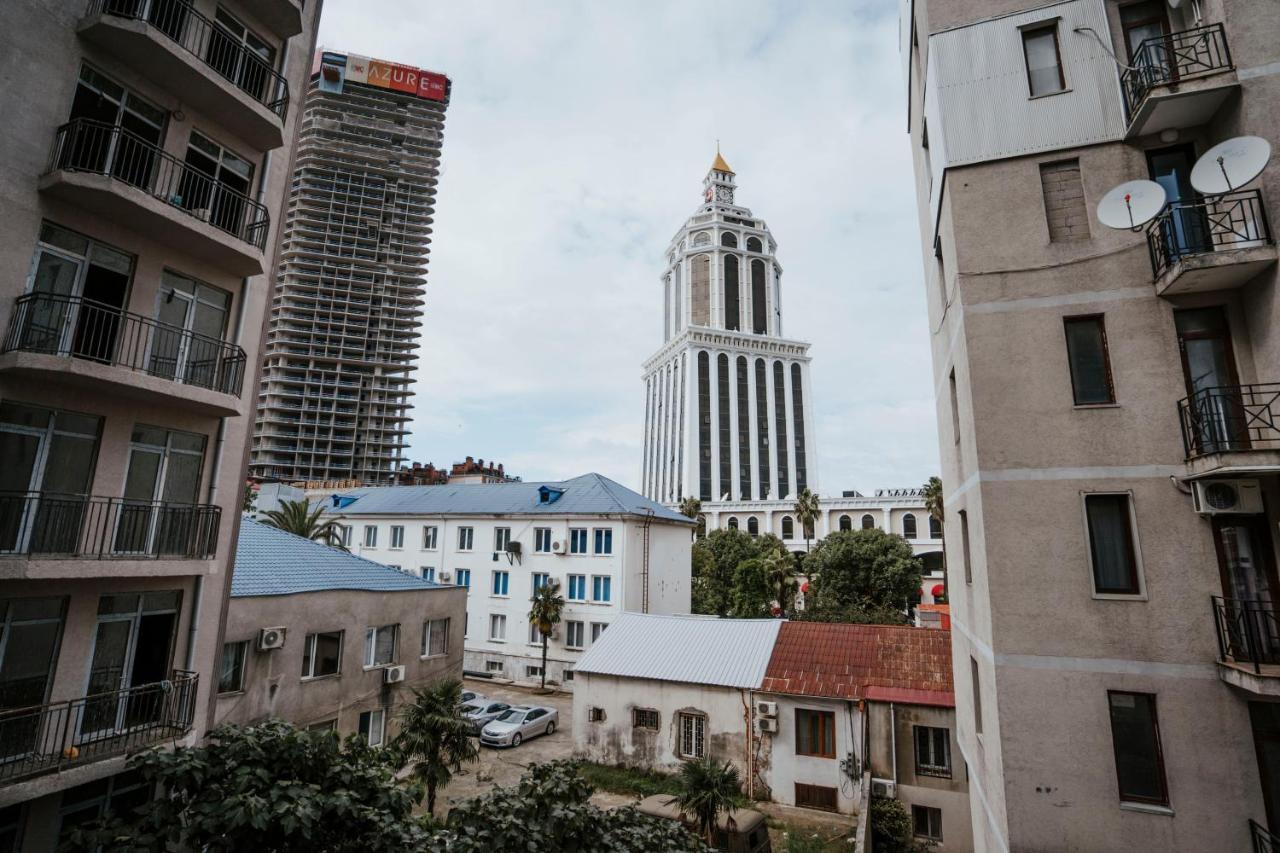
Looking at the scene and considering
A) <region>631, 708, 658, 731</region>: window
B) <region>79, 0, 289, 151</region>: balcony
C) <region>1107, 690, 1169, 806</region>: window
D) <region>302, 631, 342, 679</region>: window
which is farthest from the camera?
<region>631, 708, 658, 731</region>: window

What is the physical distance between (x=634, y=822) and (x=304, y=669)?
12.7 metres

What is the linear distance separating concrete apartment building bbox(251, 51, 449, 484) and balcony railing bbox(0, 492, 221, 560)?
309 ft

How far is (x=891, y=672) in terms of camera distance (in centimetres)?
1981

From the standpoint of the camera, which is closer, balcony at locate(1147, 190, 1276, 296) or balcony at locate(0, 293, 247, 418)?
balcony at locate(1147, 190, 1276, 296)

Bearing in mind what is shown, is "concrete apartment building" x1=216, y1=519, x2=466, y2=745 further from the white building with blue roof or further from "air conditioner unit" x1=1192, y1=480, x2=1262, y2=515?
"air conditioner unit" x1=1192, y1=480, x2=1262, y2=515

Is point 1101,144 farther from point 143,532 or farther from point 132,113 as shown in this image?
point 143,532

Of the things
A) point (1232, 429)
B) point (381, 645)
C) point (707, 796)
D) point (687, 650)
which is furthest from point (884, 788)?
point (381, 645)

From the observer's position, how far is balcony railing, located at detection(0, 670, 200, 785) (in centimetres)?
856

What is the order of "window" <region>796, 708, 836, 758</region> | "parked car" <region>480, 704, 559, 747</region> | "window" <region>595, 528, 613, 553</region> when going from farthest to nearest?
"window" <region>595, 528, 613, 553</region>, "parked car" <region>480, 704, 559, 747</region>, "window" <region>796, 708, 836, 758</region>

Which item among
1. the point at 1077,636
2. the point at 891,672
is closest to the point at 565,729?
the point at 891,672

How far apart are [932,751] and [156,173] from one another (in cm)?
2302

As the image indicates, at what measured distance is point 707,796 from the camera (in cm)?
1466

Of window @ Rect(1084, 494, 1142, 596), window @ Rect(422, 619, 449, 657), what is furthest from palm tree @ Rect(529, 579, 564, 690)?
window @ Rect(1084, 494, 1142, 596)

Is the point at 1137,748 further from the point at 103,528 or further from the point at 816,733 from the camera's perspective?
the point at 103,528
